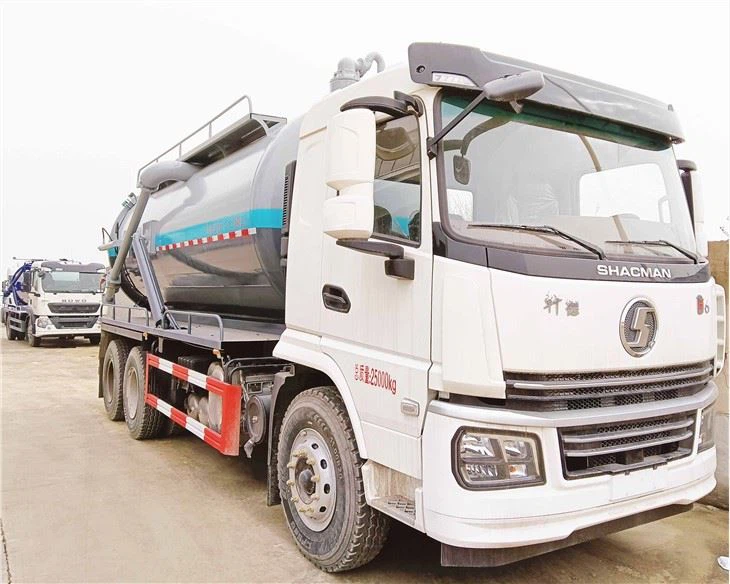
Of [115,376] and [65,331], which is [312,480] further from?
[65,331]

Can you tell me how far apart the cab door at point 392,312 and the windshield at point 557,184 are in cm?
Answer: 20

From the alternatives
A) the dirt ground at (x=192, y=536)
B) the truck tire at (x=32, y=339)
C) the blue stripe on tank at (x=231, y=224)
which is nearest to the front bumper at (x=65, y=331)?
the truck tire at (x=32, y=339)

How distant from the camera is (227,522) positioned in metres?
4.36

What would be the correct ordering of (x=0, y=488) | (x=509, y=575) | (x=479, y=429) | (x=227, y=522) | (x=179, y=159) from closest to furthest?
(x=479, y=429) < (x=509, y=575) < (x=227, y=522) < (x=0, y=488) < (x=179, y=159)

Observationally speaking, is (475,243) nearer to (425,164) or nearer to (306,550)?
(425,164)

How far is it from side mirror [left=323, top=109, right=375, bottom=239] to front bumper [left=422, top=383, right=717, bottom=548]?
2.97 ft

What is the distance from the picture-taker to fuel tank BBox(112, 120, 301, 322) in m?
→ 4.77

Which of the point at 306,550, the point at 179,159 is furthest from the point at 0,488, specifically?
the point at 179,159

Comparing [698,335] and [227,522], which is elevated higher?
[698,335]

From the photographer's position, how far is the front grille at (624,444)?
2.78m

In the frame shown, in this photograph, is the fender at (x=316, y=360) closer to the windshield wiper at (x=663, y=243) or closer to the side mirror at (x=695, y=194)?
the windshield wiper at (x=663, y=243)

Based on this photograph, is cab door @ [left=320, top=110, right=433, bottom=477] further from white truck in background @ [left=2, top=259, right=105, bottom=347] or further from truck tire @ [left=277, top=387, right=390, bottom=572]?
white truck in background @ [left=2, top=259, right=105, bottom=347]

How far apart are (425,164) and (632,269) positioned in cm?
112

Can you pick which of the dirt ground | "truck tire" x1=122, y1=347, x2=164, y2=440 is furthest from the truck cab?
"truck tire" x1=122, y1=347, x2=164, y2=440
